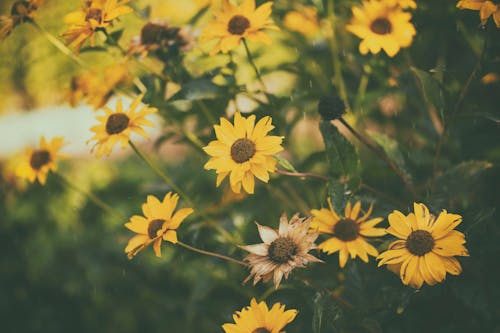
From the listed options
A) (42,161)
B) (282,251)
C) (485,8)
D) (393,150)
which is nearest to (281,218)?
(282,251)

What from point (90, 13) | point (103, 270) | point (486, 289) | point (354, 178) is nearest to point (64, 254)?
point (103, 270)

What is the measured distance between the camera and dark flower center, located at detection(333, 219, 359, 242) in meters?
0.88

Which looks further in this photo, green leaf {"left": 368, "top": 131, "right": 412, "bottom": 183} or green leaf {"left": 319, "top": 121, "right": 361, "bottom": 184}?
green leaf {"left": 368, "top": 131, "right": 412, "bottom": 183}

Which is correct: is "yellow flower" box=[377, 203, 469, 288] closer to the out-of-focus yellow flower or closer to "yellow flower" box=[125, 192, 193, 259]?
"yellow flower" box=[125, 192, 193, 259]

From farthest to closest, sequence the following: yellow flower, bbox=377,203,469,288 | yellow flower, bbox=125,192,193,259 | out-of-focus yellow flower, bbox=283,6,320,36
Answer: out-of-focus yellow flower, bbox=283,6,320,36 < yellow flower, bbox=125,192,193,259 < yellow flower, bbox=377,203,469,288

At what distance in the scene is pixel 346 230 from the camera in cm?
88

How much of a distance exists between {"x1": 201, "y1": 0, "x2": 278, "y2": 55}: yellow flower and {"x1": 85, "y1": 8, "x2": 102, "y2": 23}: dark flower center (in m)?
0.23

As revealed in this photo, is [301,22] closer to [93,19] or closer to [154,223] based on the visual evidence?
[93,19]

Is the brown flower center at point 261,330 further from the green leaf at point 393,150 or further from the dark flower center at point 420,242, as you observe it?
the green leaf at point 393,150

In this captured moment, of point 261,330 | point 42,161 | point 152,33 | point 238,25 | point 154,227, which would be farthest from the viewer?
point 42,161

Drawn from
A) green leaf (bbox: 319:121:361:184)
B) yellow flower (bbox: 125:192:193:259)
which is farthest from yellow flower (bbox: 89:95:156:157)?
green leaf (bbox: 319:121:361:184)

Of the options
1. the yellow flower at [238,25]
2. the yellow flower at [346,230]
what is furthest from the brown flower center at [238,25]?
the yellow flower at [346,230]

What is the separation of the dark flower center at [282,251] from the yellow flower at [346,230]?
0.07 meters

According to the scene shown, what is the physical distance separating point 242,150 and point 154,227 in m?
0.23
